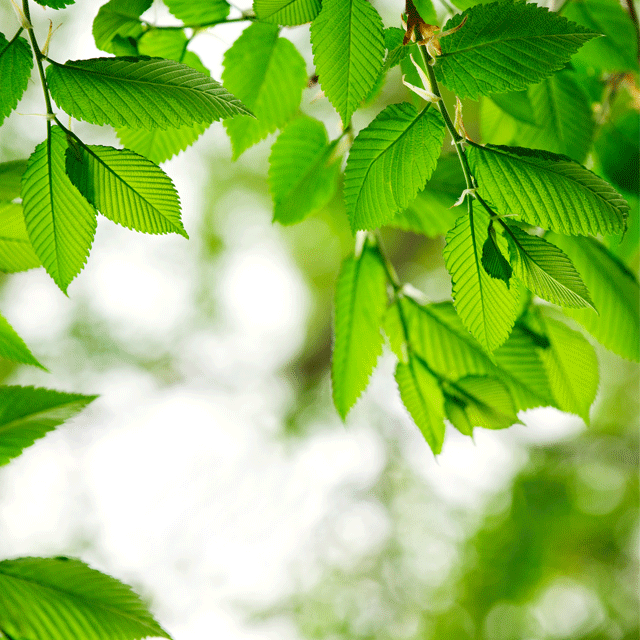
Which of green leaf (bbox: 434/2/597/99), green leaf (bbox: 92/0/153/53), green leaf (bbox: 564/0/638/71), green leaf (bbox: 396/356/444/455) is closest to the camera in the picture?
green leaf (bbox: 434/2/597/99)

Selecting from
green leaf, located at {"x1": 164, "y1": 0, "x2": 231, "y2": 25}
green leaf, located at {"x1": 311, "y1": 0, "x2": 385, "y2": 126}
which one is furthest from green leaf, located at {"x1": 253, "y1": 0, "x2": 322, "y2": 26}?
green leaf, located at {"x1": 164, "y1": 0, "x2": 231, "y2": 25}

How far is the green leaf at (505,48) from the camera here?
357mm

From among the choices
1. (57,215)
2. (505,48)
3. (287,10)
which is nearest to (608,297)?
(505,48)

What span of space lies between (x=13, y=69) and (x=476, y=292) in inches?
15.7

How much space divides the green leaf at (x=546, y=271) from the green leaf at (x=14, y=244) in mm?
450

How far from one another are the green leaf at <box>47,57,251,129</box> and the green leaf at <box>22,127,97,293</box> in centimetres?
4

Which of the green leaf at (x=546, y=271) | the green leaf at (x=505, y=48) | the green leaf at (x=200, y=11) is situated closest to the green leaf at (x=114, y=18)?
the green leaf at (x=200, y=11)

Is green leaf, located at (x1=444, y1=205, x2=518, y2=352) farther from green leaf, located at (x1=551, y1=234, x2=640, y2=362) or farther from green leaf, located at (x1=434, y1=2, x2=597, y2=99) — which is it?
green leaf, located at (x1=551, y1=234, x2=640, y2=362)

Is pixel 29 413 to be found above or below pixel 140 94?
below

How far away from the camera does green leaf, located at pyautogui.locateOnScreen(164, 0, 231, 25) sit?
1.76 feet

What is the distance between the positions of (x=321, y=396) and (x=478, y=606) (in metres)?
2.76

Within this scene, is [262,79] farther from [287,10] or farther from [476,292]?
[476,292]

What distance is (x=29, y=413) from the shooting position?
41 cm

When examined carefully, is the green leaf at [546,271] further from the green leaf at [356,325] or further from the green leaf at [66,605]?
the green leaf at [66,605]
